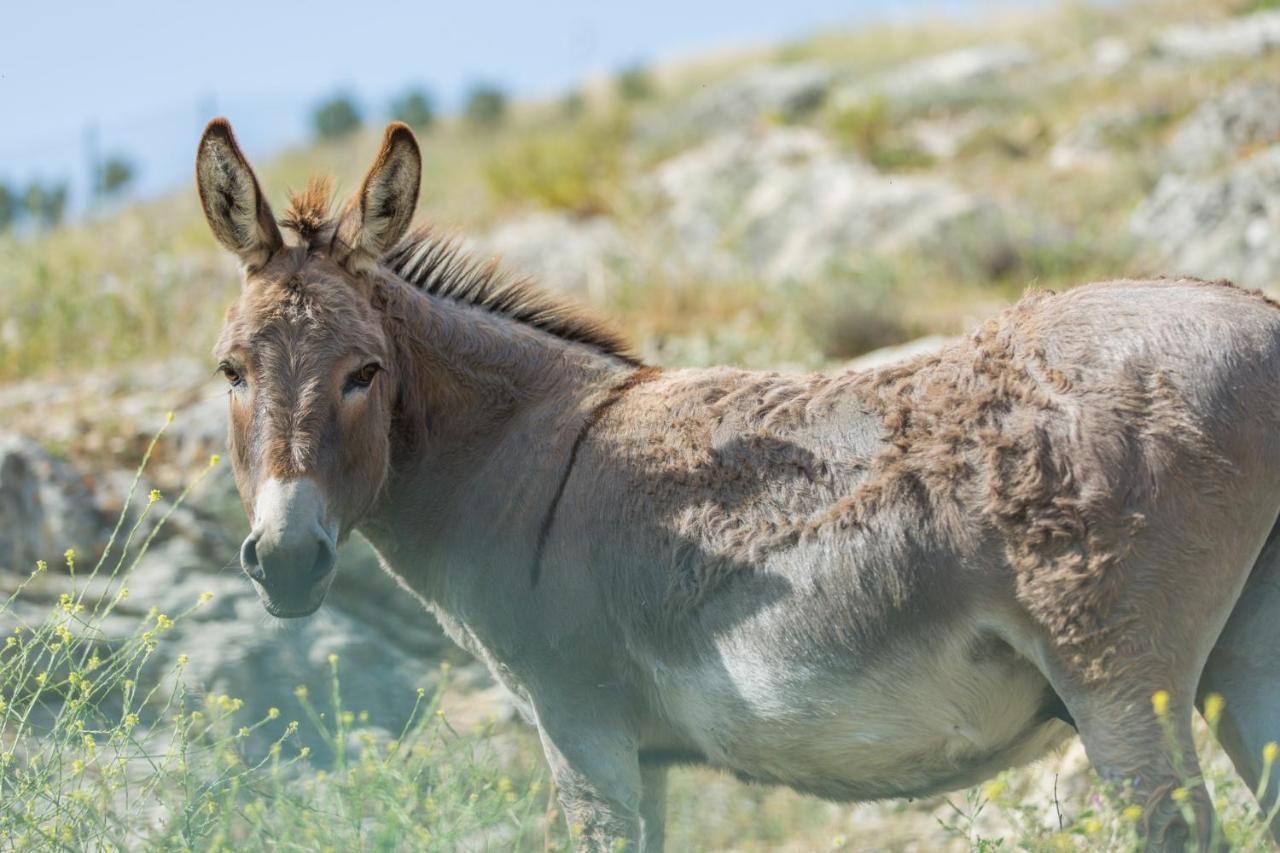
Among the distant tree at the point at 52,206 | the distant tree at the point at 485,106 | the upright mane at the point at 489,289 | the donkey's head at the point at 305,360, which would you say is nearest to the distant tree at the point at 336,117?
the distant tree at the point at 485,106

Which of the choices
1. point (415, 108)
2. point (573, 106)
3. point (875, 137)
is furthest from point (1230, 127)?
point (415, 108)

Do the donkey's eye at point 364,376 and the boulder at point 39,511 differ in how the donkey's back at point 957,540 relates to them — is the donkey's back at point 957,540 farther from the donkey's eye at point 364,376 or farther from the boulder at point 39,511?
the boulder at point 39,511

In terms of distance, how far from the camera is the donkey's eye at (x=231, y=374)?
3898mm

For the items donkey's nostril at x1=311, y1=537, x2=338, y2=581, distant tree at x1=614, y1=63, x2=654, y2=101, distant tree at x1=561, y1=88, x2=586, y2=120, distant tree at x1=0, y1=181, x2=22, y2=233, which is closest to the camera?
donkey's nostril at x1=311, y1=537, x2=338, y2=581

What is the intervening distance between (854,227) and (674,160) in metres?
4.58

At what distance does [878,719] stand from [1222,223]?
24.2ft

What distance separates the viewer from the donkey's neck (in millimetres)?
4191

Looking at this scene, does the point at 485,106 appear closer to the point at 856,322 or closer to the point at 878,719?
the point at 856,322

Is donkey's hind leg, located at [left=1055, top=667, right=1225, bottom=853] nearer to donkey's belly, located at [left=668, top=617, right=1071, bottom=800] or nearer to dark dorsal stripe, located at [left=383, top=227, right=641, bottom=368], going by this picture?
donkey's belly, located at [left=668, top=617, right=1071, bottom=800]

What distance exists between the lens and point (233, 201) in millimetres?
4113

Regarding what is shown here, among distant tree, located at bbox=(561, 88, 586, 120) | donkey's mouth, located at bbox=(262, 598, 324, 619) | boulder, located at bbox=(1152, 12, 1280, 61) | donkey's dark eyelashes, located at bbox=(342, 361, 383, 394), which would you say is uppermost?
boulder, located at bbox=(1152, 12, 1280, 61)

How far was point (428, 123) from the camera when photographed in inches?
1123

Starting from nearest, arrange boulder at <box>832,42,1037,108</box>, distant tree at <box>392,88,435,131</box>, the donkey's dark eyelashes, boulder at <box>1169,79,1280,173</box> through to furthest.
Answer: the donkey's dark eyelashes
boulder at <box>1169,79,1280,173</box>
boulder at <box>832,42,1037,108</box>
distant tree at <box>392,88,435,131</box>

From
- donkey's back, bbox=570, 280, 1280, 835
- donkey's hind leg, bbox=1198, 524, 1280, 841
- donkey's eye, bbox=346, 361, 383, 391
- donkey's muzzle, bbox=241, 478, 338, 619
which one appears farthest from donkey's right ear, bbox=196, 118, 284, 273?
donkey's hind leg, bbox=1198, 524, 1280, 841
